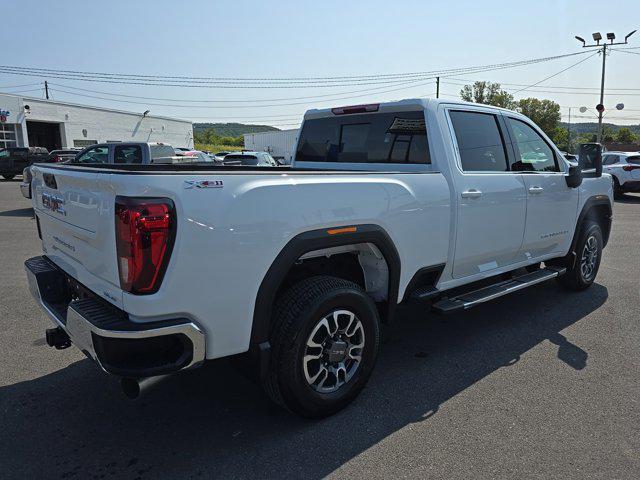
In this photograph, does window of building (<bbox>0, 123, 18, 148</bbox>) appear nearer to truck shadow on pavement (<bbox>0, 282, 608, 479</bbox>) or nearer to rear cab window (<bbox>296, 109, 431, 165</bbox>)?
rear cab window (<bbox>296, 109, 431, 165</bbox>)

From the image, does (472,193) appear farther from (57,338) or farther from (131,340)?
(57,338)

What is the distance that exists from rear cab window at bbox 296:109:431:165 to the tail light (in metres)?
2.31

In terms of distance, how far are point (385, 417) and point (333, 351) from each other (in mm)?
559

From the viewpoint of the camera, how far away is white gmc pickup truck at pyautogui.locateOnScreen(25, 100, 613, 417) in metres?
2.35

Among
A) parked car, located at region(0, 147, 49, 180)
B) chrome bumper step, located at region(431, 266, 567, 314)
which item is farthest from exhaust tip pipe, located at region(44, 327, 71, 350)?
parked car, located at region(0, 147, 49, 180)

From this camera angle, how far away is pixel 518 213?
4.41 metres

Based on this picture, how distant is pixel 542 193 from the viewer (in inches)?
186

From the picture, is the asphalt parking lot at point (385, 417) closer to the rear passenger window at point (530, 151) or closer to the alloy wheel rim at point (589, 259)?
the alloy wheel rim at point (589, 259)

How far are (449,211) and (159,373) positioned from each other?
7.68 feet

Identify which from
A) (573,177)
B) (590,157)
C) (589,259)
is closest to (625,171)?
(589,259)

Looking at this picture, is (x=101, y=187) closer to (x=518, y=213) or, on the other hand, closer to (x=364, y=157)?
(x=364, y=157)

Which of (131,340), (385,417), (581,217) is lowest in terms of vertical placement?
(385,417)

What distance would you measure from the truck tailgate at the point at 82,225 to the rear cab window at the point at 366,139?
2462 millimetres

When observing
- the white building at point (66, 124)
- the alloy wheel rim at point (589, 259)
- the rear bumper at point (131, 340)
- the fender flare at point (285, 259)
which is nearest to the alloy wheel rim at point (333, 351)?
the fender flare at point (285, 259)
